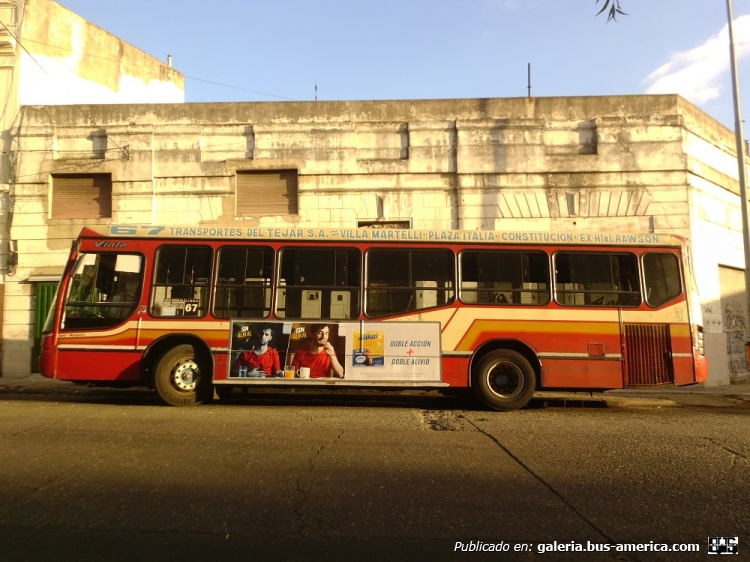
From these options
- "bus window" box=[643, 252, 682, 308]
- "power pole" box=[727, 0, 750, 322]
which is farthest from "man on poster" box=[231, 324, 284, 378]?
"power pole" box=[727, 0, 750, 322]

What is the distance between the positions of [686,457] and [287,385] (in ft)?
18.6

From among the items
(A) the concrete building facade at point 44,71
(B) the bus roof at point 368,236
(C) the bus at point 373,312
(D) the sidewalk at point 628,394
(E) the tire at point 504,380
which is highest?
(A) the concrete building facade at point 44,71

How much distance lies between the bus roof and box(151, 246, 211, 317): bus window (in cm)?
29

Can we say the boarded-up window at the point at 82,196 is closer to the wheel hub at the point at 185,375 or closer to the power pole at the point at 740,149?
the wheel hub at the point at 185,375

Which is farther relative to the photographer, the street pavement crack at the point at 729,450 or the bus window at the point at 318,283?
the bus window at the point at 318,283

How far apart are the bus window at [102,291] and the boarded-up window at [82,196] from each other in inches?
266

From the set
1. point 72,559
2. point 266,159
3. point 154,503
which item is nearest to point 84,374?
point 154,503

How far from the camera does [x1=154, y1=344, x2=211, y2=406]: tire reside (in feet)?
30.0

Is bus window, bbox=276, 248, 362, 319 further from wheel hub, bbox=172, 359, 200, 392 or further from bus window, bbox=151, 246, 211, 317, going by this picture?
wheel hub, bbox=172, 359, 200, 392

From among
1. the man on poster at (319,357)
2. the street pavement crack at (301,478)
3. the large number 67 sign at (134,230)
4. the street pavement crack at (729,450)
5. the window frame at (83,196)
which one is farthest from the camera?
the window frame at (83,196)

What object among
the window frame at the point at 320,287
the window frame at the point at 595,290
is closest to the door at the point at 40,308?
the window frame at the point at 320,287

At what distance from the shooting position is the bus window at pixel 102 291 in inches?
359

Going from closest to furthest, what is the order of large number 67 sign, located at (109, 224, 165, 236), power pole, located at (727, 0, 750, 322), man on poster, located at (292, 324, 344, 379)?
Result: man on poster, located at (292, 324, 344, 379) → large number 67 sign, located at (109, 224, 165, 236) → power pole, located at (727, 0, 750, 322)

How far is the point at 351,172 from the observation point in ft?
49.6
